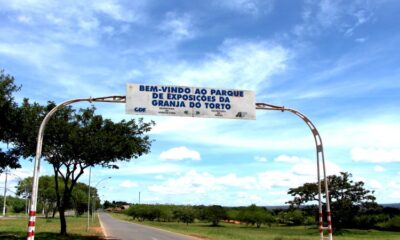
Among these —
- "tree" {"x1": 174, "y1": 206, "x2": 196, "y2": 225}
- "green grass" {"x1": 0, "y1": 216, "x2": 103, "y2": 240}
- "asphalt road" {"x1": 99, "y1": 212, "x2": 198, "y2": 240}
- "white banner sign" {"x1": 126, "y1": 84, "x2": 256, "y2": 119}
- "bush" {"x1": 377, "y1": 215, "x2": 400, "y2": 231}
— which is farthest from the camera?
"tree" {"x1": 174, "y1": 206, "x2": 196, "y2": 225}

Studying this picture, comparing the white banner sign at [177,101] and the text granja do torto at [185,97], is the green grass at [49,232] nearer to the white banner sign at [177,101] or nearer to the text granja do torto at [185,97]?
the white banner sign at [177,101]

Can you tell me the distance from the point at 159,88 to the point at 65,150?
15586mm

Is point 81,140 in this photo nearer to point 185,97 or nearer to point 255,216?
point 185,97

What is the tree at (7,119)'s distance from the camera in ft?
75.2

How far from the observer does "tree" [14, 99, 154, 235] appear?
28625 mm

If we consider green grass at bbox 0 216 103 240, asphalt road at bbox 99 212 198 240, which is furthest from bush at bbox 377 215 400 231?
green grass at bbox 0 216 103 240

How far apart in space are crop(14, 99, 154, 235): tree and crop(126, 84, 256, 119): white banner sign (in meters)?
13.0

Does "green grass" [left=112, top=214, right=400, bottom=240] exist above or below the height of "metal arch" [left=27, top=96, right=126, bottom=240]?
below

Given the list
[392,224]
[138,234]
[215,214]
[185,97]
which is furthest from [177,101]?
[215,214]

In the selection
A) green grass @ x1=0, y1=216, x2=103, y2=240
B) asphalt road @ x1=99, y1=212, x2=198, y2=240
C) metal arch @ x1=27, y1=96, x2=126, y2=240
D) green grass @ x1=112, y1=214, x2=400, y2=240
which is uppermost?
metal arch @ x1=27, y1=96, x2=126, y2=240

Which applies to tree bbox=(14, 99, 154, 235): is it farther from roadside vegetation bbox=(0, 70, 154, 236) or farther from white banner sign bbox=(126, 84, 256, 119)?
white banner sign bbox=(126, 84, 256, 119)

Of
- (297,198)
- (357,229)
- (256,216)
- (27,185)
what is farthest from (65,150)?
(27,185)

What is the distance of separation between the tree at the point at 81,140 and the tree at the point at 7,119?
694 millimetres

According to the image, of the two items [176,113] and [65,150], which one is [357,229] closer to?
[65,150]
